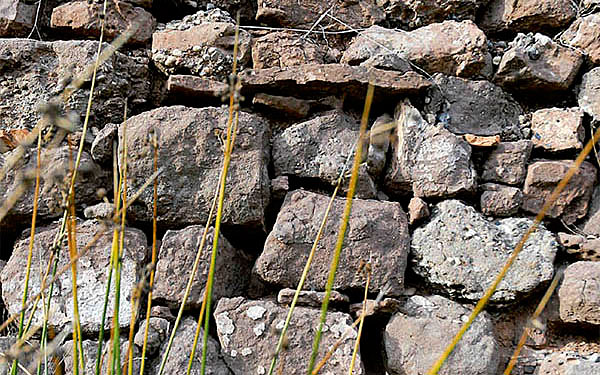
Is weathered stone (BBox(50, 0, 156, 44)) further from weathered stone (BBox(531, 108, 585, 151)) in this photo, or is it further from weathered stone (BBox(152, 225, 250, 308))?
weathered stone (BBox(531, 108, 585, 151))

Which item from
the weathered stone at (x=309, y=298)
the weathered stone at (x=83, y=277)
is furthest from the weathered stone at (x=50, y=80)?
the weathered stone at (x=309, y=298)

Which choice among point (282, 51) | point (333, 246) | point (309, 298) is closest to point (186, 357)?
point (309, 298)

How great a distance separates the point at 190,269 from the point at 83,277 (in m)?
0.26

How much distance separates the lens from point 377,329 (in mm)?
1552

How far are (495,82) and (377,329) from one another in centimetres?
82

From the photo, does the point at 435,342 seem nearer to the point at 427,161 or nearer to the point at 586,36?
the point at 427,161

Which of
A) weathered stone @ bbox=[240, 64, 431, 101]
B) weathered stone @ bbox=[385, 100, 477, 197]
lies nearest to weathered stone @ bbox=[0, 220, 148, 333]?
weathered stone @ bbox=[240, 64, 431, 101]

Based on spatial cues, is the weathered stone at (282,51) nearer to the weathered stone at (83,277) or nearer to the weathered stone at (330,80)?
the weathered stone at (330,80)

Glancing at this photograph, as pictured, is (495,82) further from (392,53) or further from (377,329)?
(377,329)

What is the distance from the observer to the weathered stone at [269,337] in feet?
4.69

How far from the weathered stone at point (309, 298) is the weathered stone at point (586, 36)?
3.47 ft

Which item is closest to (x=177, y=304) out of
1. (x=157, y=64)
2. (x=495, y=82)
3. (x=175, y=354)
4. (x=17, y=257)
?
(x=175, y=354)

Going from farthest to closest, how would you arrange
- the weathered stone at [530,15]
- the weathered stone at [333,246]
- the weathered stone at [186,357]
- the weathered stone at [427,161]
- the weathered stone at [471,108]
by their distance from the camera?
the weathered stone at [530,15]
the weathered stone at [471,108]
the weathered stone at [427,161]
the weathered stone at [333,246]
the weathered stone at [186,357]

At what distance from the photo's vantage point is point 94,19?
1787mm
